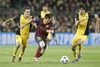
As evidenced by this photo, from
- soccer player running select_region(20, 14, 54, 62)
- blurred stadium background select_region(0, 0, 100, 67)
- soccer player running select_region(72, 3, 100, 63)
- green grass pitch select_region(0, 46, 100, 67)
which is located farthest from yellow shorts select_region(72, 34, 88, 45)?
blurred stadium background select_region(0, 0, 100, 67)

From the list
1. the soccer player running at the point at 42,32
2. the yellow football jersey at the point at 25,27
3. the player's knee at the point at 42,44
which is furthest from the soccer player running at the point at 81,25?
the yellow football jersey at the point at 25,27

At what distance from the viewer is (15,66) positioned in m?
15.7

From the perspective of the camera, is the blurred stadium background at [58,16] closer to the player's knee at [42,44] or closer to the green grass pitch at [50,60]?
the green grass pitch at [50,60]

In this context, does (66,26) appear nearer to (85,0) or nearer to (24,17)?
(85,0)

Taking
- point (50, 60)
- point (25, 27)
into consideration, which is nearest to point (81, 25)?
point (50, 60)

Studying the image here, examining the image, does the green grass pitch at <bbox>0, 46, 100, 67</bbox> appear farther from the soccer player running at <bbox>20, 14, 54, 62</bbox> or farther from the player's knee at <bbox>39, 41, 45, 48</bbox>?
the player's knee at <bbox>39, 41, 45, 48</bbox>

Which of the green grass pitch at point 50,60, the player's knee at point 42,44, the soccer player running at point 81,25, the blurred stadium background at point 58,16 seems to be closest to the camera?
the green grass pitch at point 50,60

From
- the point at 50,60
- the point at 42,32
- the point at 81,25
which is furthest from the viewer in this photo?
the point at 50,60

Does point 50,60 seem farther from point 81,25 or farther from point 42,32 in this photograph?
point 42,32

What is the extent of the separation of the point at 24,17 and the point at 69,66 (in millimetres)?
3491

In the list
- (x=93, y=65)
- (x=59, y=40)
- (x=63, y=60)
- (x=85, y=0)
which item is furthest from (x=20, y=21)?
(x=85, y=0)

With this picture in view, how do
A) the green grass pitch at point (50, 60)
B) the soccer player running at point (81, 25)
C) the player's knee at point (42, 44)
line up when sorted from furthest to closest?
the soccer player running at point (81, 25) → the player's knee at point (42, 44) → the green grass pitch at point (50, 60)

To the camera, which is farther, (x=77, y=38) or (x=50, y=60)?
(x=50, y=60)

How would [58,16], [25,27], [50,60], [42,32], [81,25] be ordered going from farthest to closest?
[58,16] < [50,60] < [81,25] < [25,27] < [42,32]
